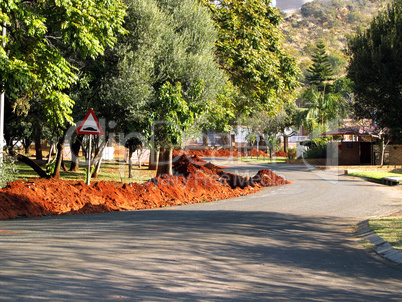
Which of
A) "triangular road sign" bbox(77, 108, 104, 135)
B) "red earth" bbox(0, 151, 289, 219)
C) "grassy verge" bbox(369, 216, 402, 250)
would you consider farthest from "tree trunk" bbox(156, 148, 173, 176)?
"grassy verge" bbox(369, 216, 402, 250)

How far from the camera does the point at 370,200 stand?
49.5 feet

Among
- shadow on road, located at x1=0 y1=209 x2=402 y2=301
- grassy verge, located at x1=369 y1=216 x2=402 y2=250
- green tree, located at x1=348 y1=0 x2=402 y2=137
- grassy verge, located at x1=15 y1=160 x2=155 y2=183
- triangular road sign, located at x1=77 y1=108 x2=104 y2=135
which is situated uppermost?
green tree, located at x1=348 y1=0 x2=402 y2=137

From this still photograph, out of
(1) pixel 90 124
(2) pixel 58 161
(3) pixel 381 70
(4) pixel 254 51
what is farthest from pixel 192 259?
(4) pixel 254 51

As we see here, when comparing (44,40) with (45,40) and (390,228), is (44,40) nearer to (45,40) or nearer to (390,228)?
(45,40)

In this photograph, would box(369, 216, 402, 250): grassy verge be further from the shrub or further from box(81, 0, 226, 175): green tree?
the shrub

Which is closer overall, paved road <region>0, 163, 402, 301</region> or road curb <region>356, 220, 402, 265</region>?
paved road <region>0, 163, 402, 301</region>

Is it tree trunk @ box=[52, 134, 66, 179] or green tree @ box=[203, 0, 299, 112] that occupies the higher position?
green tree @ box=[203, 0, 299, 112]

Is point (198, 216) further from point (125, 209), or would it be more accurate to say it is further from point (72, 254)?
point (72, 254)

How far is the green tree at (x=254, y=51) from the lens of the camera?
2048 cm

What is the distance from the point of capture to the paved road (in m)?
5.26

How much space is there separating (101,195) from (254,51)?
35.7 ft

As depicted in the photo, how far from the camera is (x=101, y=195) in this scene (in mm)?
13742

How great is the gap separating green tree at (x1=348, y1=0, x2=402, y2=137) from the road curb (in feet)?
10.3

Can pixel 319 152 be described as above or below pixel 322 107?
below
